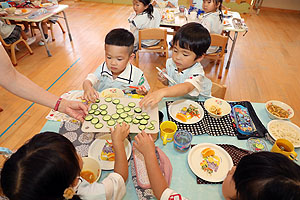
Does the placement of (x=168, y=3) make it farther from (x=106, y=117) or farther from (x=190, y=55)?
(x=106, y=117)

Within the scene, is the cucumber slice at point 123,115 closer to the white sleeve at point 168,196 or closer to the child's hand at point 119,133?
the child's hand at point 119,133

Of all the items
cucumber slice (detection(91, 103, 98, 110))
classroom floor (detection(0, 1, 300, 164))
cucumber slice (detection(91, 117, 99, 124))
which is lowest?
classroom floor (detection(0, 1, 300, 164))

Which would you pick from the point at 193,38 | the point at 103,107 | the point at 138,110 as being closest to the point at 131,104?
the point at 138,110

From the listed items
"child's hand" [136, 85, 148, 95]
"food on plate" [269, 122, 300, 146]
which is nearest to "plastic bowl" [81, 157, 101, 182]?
"child's hand" [136, 85, 148, 95]

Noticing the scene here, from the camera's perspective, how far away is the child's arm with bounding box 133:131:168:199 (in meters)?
0.90

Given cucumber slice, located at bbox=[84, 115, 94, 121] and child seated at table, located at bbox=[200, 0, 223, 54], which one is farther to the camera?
child seated at table, located at bbox=[200, 0, 223, 54]

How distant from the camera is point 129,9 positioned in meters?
6.56

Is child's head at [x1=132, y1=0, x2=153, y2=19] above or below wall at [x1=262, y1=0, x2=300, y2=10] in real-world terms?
above

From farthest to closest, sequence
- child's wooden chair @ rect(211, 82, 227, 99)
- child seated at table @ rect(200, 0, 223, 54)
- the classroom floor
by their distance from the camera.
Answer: child seated at table @ rect(200, 0, 223, 54) → the classroom floor → child's wooden chair @ rect(211, 82, 227, 99)

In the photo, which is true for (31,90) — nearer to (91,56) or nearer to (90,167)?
(90,167)

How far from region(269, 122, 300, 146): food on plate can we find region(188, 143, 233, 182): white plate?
1.25 feet

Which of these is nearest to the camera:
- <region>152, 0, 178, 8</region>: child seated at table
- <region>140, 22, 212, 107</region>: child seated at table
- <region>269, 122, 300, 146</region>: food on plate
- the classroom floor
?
<region>269, 122, 300, 146</region>: food on plate

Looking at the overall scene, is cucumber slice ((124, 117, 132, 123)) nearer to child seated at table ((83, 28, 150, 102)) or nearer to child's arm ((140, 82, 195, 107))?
child's arm ((140, 82, 195, 107))

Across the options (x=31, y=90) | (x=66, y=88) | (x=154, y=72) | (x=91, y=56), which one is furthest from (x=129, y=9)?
(x=31, y=90)
